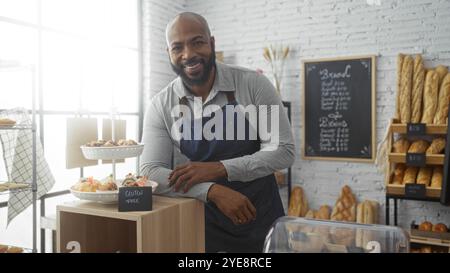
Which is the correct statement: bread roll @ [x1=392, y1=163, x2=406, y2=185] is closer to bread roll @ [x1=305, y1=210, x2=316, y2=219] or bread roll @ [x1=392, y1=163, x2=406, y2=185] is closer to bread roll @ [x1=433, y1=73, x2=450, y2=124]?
bread roll @ [x1=433, y1=73, x2=450, y2=124]

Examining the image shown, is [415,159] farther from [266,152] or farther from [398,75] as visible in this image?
[266,152]

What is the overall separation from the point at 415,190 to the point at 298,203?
1.16 metres

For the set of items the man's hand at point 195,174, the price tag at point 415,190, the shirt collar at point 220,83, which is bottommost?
the price tag at point 415,190

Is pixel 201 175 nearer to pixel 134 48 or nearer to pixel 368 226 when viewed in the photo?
pixel 368 226

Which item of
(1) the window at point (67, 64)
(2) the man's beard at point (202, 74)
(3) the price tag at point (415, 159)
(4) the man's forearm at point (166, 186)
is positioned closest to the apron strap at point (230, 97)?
(2) the man's beard at point (202, 74)

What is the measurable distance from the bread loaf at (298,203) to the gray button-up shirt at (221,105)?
2.49 metres

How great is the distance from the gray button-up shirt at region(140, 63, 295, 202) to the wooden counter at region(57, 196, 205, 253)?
180 mm

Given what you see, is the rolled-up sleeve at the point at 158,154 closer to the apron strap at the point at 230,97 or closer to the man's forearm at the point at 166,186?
the man's forearm at the point at 166,186

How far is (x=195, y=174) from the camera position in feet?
4.66

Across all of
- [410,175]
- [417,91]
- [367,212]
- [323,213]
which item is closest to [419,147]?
[410,175]

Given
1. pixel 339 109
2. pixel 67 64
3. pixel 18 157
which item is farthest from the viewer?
pixel 339 109

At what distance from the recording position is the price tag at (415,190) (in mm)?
3123

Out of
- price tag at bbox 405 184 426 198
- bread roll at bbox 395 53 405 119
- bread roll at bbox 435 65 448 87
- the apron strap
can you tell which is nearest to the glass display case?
the apron strap

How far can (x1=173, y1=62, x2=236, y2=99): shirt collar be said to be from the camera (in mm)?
1704
